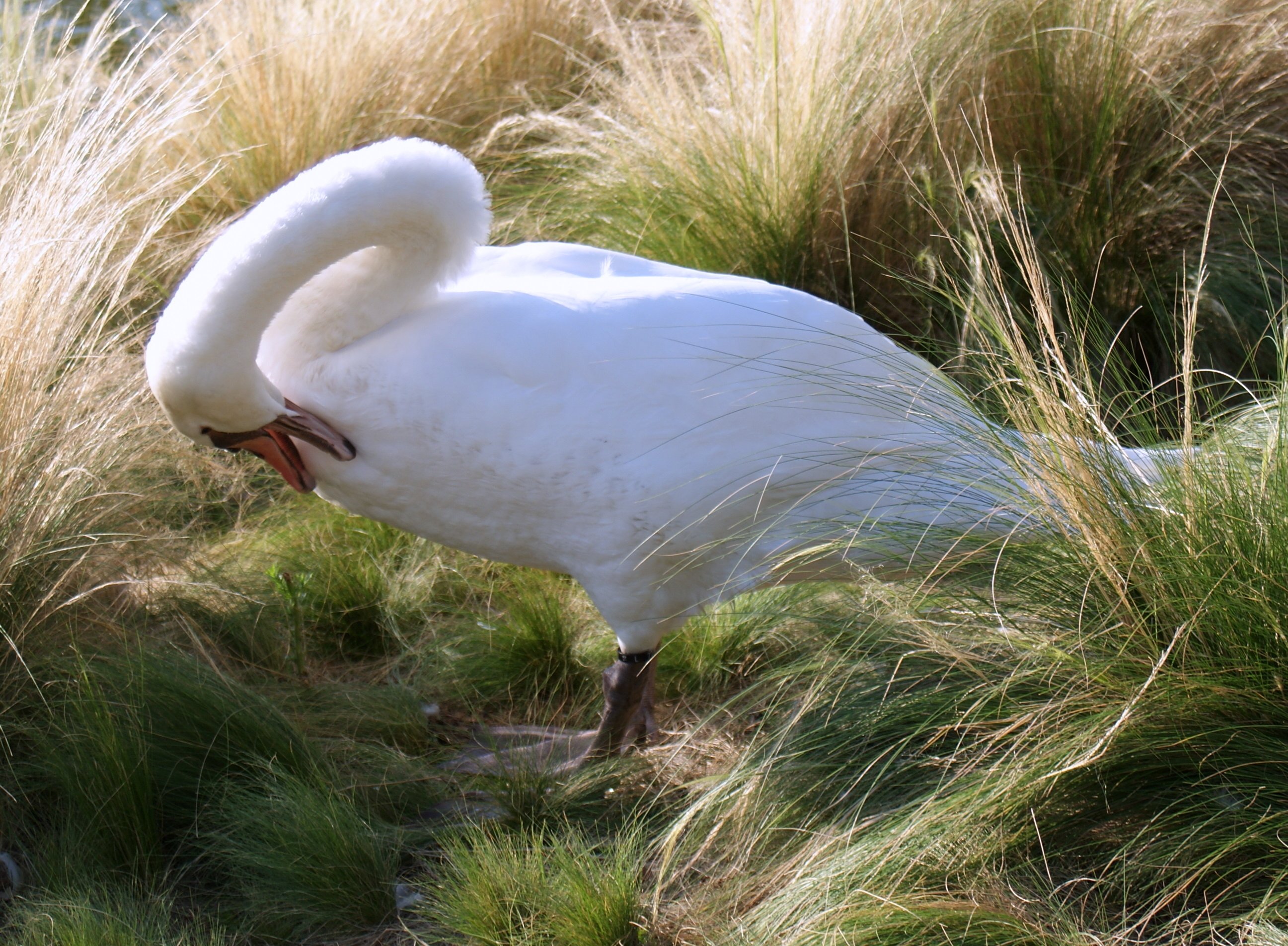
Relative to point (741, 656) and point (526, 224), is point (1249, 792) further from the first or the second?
point (526, 224)

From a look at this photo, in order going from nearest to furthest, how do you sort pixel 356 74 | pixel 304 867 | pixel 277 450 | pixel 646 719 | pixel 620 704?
pixel 304 867 → pixel 277 450 → pixel 620 704 → pixel 646 719 → pixel 356 74

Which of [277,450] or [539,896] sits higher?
[277,450]

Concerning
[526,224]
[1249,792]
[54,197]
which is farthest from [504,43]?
[1249,792]

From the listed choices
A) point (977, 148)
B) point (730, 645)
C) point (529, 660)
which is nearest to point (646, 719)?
point (730, 645)

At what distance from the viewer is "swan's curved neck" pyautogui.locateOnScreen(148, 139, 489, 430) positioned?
7.64ft

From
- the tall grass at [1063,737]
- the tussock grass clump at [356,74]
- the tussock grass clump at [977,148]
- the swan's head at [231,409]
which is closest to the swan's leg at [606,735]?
the tall grass at [1063,737]

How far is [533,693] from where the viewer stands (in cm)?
331

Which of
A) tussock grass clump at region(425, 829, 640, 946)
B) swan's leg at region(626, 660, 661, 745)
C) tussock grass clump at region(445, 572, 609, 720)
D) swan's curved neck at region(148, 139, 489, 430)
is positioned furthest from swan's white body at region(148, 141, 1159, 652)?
tussock grass clump at region(445, 572, 609, 720)

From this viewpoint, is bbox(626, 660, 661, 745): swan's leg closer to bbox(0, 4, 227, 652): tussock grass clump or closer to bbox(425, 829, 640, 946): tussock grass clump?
bbox(425, 829, 640, 946): tussock grass clump

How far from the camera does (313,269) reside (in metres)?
2.42

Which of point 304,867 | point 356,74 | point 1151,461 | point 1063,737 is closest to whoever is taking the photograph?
point 1063,737

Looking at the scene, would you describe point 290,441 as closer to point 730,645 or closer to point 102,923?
point 102,923

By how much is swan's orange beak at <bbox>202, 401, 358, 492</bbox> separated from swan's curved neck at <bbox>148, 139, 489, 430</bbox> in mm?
42

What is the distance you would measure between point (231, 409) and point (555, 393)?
633 millimetres
